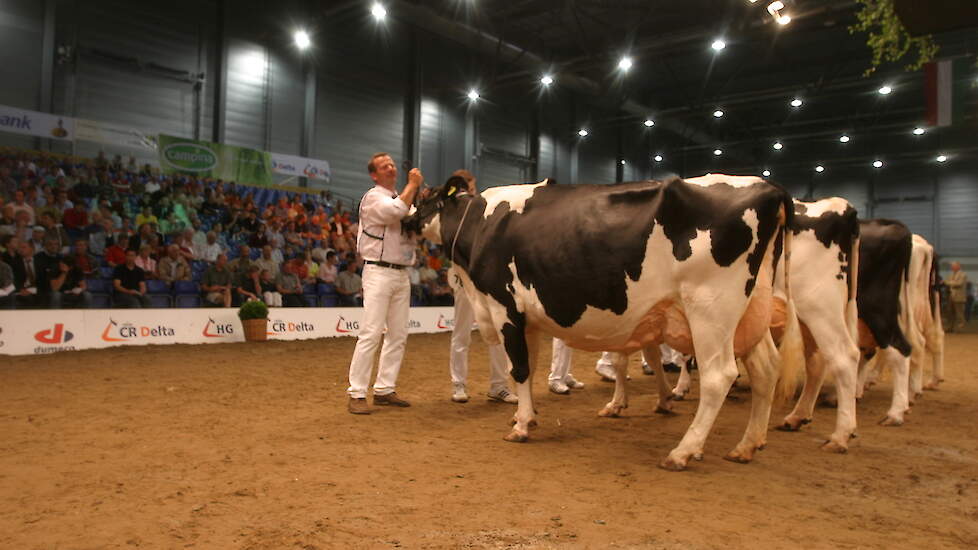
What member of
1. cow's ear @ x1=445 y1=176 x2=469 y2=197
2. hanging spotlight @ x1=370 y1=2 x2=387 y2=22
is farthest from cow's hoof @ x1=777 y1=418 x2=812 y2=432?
hanging spotlight @ x1=370 y1=2 x2=387 y2=22

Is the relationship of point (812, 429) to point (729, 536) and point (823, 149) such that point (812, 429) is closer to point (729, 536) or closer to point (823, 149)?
point (729, 536)

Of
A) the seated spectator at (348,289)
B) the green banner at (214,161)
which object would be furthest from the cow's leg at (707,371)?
the green banner at (214,161)

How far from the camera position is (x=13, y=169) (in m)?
14.7

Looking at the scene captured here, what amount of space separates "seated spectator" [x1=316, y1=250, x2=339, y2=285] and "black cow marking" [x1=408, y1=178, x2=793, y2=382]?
32.6 feet

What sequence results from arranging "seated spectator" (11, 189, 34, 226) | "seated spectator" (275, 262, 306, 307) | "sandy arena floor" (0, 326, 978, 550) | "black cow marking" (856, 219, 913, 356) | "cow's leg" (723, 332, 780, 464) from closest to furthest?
"sandy arena floor" (0, 326, 978, 550) → "cow's leg" (723, 332, 780, 464) → "black cow marking" (856, 219, 913, 356) → "seated spectator" (11, 189, 34, 226) → "seated spectator" (275, 262, 306, 307)

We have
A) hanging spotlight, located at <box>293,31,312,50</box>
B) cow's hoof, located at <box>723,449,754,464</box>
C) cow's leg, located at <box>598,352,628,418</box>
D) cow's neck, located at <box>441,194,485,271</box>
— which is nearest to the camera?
cow's hoof, located at <box>723,449,754,464</box>

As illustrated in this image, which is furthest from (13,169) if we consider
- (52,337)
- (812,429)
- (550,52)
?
(550,52)

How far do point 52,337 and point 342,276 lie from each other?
625cm

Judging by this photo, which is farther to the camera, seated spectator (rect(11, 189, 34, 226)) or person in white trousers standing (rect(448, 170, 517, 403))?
seated spectator (rect(11, 189, 34, 226))

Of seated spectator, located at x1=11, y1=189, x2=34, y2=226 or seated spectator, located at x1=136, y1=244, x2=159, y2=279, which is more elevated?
seated spectator, located at x1=11, y1=189, x2=34, y2=226

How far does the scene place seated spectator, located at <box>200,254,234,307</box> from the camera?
1277 cm

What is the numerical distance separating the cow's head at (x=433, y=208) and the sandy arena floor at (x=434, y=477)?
64.3 inches

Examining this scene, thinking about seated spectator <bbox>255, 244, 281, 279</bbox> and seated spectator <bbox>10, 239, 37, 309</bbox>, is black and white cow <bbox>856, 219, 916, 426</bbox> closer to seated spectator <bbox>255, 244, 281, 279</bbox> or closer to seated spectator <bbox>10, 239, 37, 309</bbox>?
seated spectator <bbox>255, 244, 281, 279</bbox>

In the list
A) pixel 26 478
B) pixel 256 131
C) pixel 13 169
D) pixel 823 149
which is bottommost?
pixel 26 478
